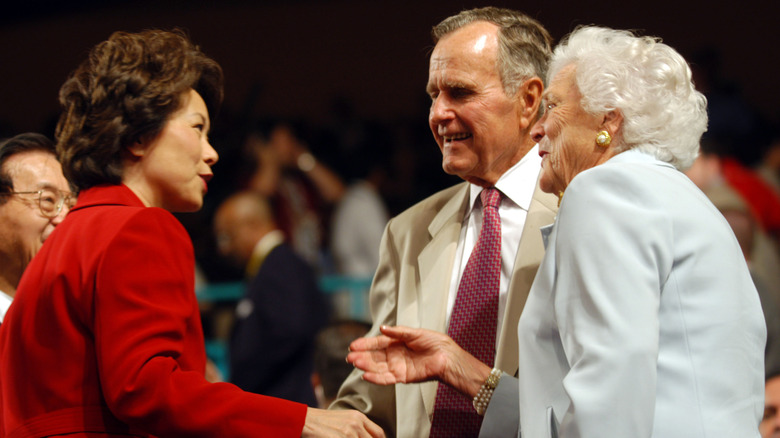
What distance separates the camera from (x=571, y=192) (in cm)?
182

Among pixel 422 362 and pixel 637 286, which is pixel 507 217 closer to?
pixel 422 362

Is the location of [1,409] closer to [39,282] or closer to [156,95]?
[39,282]

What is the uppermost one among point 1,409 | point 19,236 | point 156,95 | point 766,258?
point 156,95

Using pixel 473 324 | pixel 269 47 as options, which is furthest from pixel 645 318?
pixel 269 47

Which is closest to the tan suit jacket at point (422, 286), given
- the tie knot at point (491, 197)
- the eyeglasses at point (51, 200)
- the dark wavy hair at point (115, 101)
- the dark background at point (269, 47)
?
the tie knot at point (491, 197)

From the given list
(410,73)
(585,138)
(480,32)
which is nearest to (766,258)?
(480,32)

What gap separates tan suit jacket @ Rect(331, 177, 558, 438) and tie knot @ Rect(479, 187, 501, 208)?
0.11 m

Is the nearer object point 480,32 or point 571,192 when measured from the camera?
point 571,192

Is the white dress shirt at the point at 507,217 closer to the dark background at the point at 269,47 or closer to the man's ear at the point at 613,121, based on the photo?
the man's ear at the point at 613,121

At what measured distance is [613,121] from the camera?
1.96 metres

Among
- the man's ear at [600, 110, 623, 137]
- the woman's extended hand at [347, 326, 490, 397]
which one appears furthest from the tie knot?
the man's ear at [600, 110, 623, 137]

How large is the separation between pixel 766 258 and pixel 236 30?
6124 millimetres

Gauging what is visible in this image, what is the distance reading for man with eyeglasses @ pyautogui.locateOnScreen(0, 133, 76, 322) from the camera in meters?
2.49

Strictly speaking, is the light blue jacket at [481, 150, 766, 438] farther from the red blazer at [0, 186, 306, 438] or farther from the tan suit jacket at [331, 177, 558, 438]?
the red blazer at [0, 186, 306, 438]
